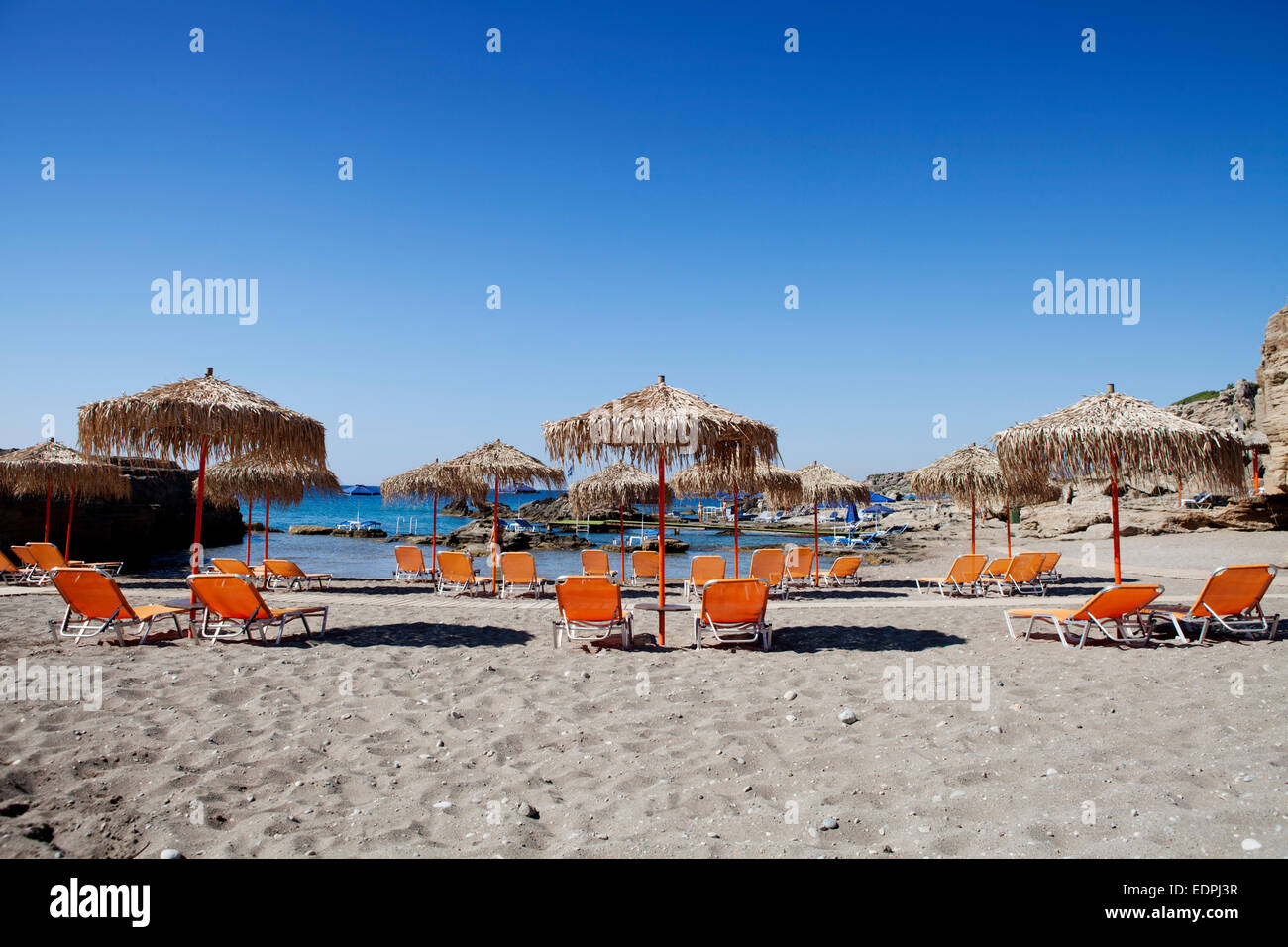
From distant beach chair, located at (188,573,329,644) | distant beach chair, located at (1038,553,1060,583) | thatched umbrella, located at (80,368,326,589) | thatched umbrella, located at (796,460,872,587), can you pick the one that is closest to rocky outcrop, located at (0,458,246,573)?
thatched umbrella, located at (80,368,326,589)

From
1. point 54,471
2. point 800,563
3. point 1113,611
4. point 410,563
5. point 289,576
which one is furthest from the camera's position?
point 410,563

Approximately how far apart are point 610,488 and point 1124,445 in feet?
30.6

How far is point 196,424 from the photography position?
6957mm

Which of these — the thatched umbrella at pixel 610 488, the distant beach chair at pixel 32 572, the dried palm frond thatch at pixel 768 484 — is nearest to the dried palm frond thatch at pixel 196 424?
the distant beach chair at pixel 32 572

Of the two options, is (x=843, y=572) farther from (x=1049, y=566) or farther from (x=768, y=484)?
(x=1049, y=566)

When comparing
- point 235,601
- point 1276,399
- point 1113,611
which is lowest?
point 1113,611

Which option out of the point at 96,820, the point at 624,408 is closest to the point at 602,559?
the point at 624,408

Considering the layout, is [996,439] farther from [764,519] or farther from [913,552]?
[764,519]

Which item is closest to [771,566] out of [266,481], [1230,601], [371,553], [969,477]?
[969,477]

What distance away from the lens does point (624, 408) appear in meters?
6.85

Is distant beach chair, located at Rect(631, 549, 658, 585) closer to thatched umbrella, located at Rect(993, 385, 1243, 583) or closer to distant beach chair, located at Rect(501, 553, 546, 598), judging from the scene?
distant beach chair, located at Rect(501, 553, 546, 598)
